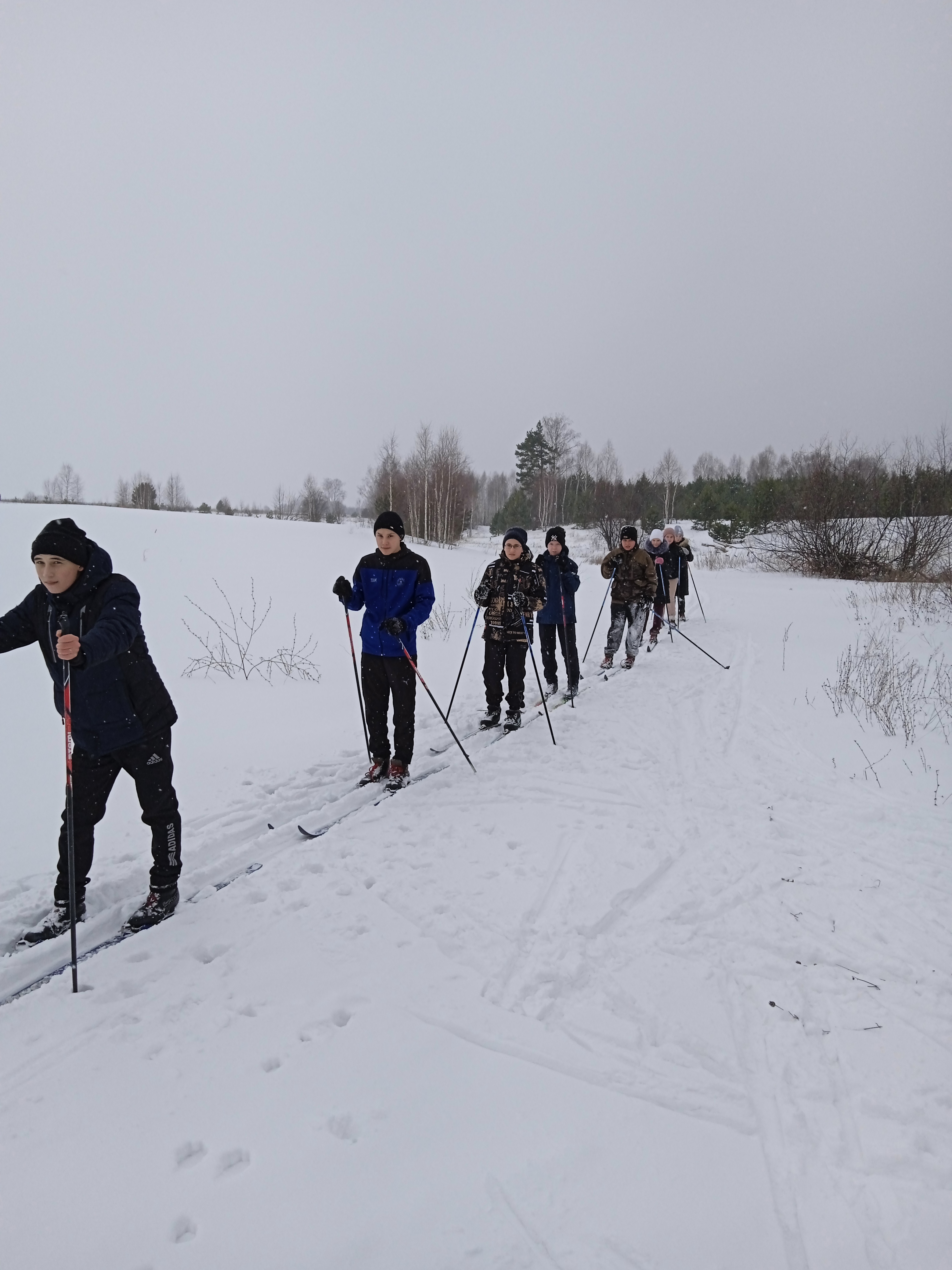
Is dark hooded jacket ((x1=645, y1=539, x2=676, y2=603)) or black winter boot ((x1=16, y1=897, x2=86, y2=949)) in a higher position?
dark hooded jacket ((x1=645, y1=539, x2=676, y2=603))

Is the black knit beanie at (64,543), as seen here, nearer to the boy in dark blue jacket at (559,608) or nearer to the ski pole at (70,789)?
the ski pole at (70,789)

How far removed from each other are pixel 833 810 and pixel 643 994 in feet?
8.43

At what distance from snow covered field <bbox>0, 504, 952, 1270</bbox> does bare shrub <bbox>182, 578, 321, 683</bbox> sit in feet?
8.89

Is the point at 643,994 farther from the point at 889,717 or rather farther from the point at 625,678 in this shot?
the point at 625,678

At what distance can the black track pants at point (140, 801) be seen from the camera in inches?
119

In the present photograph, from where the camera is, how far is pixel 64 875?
310cm

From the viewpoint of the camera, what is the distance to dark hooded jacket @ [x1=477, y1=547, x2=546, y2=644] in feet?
20.5

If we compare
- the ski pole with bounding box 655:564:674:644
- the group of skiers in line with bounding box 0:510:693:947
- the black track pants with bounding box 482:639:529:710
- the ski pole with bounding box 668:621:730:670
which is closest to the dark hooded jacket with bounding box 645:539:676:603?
the ski pole with bounding box 655:564:674:644

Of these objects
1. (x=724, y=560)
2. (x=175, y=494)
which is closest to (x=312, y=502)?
(x=175, y=494)

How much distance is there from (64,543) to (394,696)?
255 centimetres

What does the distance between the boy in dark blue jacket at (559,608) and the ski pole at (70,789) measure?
525 centimetres

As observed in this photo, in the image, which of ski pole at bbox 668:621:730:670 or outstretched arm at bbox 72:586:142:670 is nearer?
outstretched arm at bbox 72:586:142:670

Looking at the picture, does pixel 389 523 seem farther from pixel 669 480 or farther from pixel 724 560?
pixel 669 480

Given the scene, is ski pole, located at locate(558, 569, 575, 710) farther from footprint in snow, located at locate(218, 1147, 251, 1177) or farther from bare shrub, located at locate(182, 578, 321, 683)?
footprint in snow, located at locate(218, 1147, 251, 1177)
